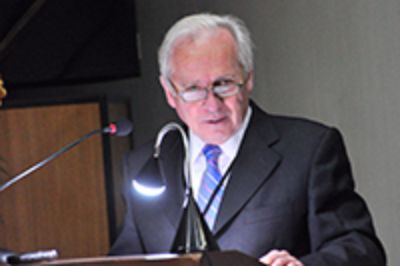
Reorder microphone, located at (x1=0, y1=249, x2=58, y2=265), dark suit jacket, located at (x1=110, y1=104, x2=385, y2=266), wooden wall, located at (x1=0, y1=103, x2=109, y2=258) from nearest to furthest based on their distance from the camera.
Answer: microphone, located at (x1=0, y1=249, x2=58, y2=265)
dark suit jacket, located at (x1=110, y1=104, x2=385, y2=266)
wooden wall, located at (x1=0, y1=103, x2=109, y2=258)

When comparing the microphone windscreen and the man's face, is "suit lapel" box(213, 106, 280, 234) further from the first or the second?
the microphone windscreen

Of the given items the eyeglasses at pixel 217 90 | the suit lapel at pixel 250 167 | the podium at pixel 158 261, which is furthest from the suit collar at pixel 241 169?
the podium at pixel 158 261

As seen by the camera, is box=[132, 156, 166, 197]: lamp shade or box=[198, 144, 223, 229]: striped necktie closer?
box=[132, 156, 166, 197]: lamp shade

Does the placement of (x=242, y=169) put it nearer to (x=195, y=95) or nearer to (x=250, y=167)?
(x=250, y=167)

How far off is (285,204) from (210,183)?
0.23 meters

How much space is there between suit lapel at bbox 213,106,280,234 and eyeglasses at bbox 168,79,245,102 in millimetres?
154

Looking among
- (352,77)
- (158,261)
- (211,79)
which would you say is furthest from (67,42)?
(158,261)

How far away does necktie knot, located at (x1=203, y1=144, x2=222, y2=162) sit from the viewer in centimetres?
260

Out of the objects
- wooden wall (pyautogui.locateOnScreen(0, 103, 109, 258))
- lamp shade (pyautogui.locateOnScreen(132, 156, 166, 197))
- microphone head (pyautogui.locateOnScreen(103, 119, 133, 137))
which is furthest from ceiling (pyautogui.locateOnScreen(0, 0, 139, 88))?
lamp shade (pyautogui.locateOnScreen(132, 156, 166, 197))

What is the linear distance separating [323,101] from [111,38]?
1661 mm

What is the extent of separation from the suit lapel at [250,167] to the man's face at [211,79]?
Result: 7 cm

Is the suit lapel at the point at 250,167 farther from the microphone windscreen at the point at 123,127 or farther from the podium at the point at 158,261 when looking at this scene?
the podium at the point at 158,261

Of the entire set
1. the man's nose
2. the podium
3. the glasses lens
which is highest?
the glasses lens

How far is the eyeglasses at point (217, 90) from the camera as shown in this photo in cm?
254
